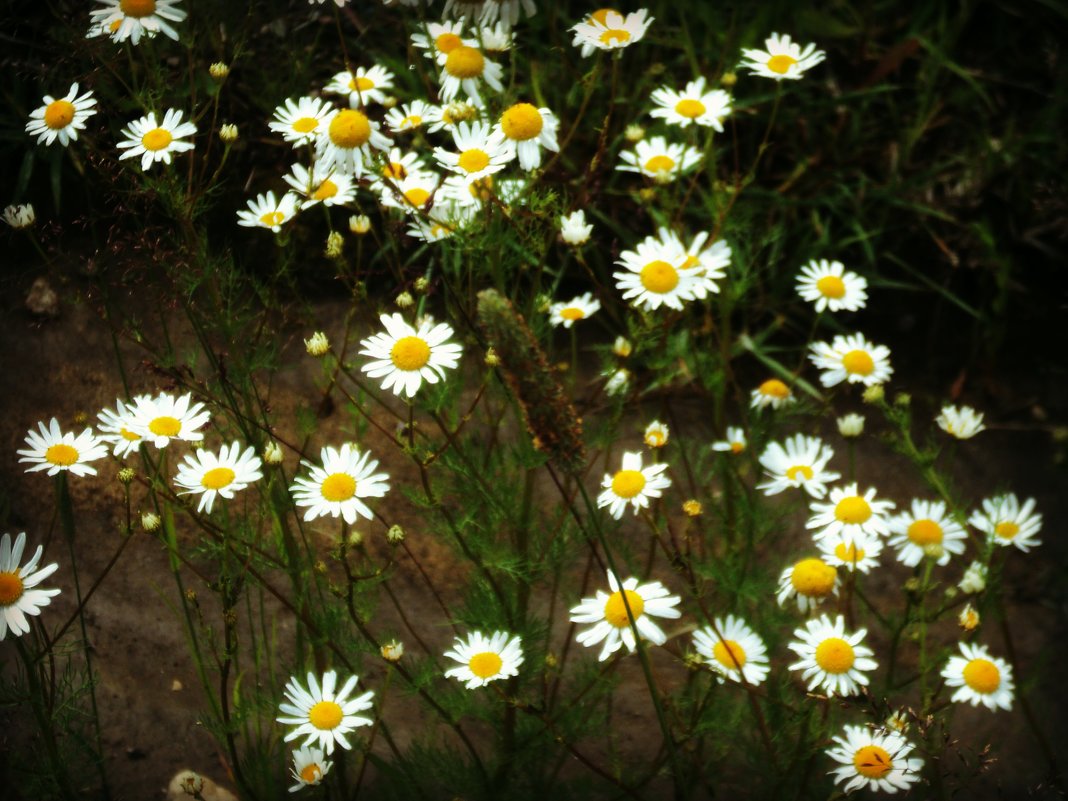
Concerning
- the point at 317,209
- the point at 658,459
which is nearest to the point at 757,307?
the point at 658,459

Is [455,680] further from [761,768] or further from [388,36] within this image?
[388,36]

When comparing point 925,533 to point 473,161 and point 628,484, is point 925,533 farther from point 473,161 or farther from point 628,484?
point 473,161

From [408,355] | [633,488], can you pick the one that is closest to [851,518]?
[633,488]

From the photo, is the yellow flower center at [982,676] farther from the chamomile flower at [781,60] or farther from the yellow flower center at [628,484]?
the chamomile flower at [781,60]

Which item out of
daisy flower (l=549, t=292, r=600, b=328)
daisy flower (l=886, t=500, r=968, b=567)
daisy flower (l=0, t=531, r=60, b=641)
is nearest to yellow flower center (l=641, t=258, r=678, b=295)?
daisy flower (l=549, t=292, r=600, b=328)

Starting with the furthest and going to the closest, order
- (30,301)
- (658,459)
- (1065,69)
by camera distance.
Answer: (1065,69) < (30,301) < (658,459)
